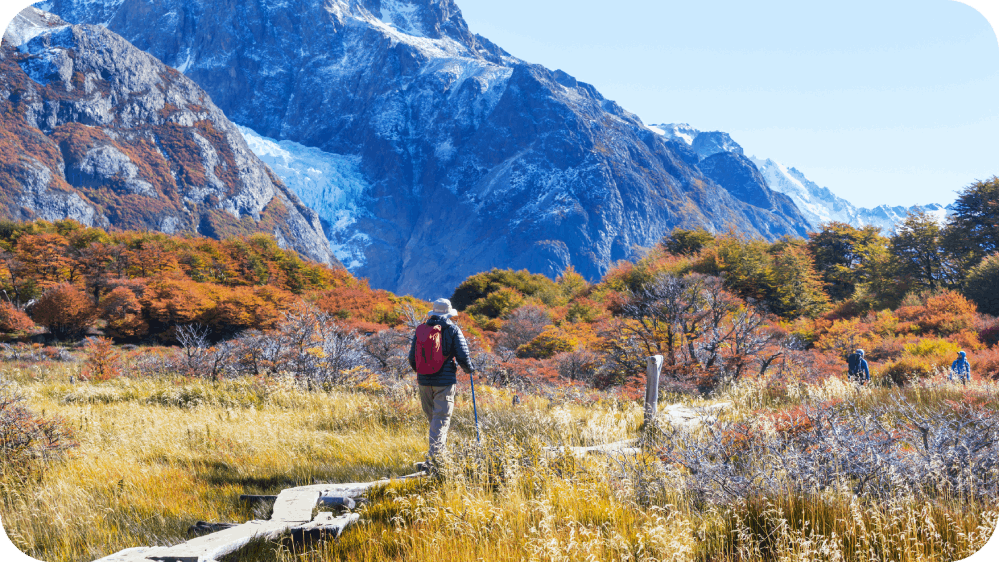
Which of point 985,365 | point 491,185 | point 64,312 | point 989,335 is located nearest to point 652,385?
point 985,365

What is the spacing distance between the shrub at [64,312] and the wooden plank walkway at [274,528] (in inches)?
1201

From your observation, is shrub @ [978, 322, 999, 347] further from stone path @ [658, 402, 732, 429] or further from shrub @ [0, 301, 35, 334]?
shrub @ [0, 301, 35, 334]

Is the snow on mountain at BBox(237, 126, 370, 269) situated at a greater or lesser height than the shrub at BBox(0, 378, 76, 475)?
greater

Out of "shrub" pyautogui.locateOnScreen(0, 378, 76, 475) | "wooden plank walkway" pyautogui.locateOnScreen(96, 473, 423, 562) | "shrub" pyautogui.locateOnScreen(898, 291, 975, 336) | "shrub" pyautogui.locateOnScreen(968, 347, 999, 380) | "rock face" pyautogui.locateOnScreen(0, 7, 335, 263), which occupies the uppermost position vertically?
"rock face" pyautogui.locateOnScreen(0, 7, 335, 263)

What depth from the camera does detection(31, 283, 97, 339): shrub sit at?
87.1 feet

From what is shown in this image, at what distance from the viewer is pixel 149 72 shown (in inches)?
4542

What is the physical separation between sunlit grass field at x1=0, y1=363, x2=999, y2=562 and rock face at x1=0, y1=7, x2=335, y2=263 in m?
100

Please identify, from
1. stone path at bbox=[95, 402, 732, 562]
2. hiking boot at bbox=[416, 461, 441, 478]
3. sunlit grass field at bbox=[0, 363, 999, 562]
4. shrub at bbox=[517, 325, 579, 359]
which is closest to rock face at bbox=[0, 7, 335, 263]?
shrub at bbox=[517, 325, 579, 359]

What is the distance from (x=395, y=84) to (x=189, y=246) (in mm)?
176683

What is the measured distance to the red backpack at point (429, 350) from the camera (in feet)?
16.7

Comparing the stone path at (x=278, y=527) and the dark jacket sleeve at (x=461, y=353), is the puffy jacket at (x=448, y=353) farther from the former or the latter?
the stone path at (x=278, y=527)

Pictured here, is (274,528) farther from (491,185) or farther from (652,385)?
(491,185)

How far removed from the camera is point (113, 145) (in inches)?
3969

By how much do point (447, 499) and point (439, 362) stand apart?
146 centimetres
